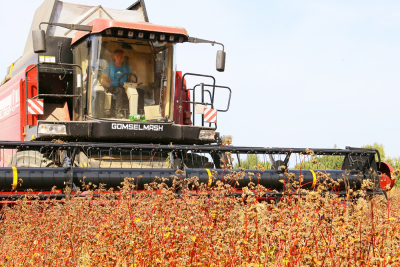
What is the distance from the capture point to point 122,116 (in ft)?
21.3

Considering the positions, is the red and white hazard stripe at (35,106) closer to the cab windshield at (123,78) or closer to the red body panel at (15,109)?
the red body panel at (15,109)

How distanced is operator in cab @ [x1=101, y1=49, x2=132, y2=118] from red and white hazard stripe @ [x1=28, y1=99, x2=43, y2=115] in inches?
38.0

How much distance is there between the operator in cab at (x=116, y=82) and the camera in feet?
21.3

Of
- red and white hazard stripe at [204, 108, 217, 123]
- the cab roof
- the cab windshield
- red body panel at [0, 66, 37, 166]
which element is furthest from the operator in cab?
red and white hazard stripe at [204, 108, 217, 123]

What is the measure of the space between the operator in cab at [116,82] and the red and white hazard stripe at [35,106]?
38.0 inches

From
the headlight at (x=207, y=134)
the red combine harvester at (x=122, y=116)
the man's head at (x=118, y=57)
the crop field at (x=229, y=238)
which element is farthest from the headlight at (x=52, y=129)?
the crop field at (x=229, y=238)

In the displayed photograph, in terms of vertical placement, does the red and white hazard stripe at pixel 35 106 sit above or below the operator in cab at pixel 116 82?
below

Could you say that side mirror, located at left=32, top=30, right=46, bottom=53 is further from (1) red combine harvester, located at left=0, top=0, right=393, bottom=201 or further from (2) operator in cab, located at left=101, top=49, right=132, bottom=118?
(2) operator in cab, located at left=101, top=49, right=132, bottom=118

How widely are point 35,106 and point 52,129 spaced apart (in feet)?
2.14

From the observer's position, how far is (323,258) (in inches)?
89.4

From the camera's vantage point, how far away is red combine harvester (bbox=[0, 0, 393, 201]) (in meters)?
5.55

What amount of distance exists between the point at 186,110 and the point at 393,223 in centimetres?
556

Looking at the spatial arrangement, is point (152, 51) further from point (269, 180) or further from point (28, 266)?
point (28, 266)

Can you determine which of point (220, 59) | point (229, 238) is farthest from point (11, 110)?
point (229, 238)
